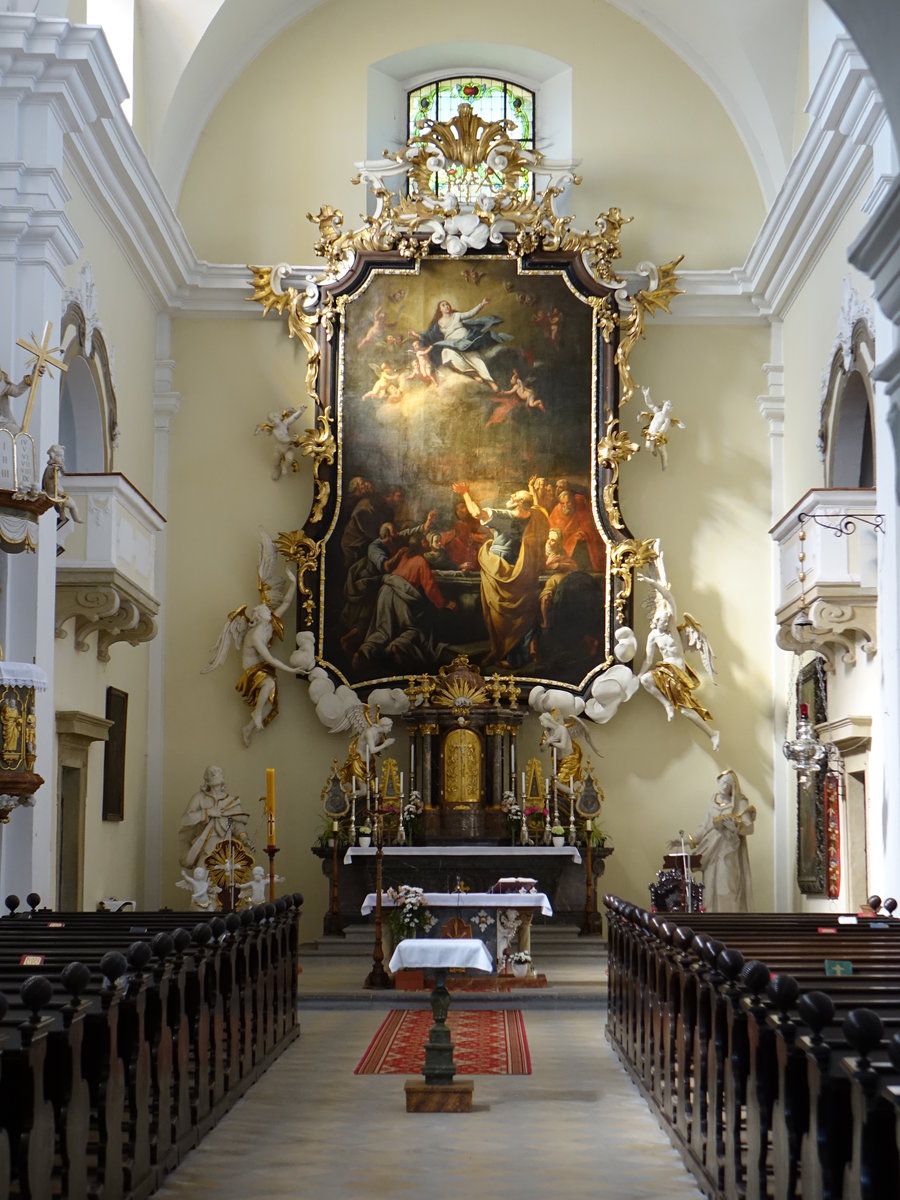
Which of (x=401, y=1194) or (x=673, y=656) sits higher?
(x=673, y=656)

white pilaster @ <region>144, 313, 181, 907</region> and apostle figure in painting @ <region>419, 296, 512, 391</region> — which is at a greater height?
apostle figure in painting @ <region>419, 296, 512, 391</region>

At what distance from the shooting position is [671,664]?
58.4 ft

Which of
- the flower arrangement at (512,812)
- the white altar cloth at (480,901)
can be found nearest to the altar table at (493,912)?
the white altar cloth at (480,901)

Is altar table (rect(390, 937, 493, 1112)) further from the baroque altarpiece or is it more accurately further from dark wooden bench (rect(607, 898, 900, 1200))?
the baroque altarpiece

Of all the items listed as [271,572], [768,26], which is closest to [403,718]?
[271,572]

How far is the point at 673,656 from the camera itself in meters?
17.8

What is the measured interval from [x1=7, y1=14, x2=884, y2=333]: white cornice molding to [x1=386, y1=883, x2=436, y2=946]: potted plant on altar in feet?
23.4

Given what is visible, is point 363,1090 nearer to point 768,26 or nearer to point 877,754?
point 877,754

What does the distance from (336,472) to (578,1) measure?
6.70 meters

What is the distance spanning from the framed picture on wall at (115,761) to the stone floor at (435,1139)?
5945mm

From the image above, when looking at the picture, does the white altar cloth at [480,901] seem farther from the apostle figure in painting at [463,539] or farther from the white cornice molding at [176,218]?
the white cornice molding at [176,218]

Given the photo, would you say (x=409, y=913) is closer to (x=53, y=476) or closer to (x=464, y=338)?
(x=53, y=476)

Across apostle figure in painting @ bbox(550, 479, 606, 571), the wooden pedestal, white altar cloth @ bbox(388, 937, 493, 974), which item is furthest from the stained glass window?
the wooden pedestal

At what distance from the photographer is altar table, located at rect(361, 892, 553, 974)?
12852mm
